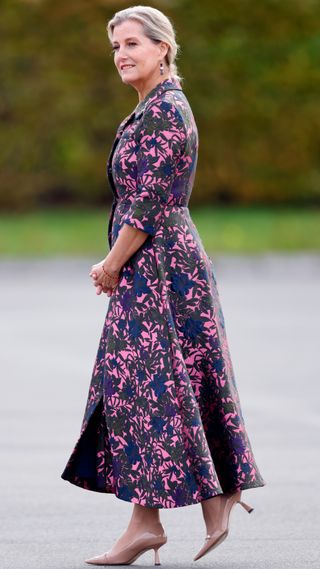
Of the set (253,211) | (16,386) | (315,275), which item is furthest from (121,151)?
(253,211)

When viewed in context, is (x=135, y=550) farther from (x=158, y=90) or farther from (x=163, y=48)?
(x=163, y=48)

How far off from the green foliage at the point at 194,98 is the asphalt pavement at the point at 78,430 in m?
18.2

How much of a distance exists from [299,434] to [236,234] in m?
18.4

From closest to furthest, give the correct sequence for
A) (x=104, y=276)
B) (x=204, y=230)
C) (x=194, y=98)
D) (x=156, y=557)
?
(x=104, y=276), (x=156, y=557), (x=204, y=230), (x=194, y=98)

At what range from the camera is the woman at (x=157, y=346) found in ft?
16.9

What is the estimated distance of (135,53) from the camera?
206 inches

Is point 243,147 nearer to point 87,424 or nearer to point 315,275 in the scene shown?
point 315,275

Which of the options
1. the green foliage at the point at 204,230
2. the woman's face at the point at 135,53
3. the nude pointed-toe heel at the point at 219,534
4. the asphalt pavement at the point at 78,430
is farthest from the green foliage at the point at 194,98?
the nude pointed-toe heel at the point at 219,534

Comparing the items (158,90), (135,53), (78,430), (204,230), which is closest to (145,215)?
(158,90)

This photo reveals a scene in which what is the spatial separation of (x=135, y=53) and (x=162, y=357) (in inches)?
39.5

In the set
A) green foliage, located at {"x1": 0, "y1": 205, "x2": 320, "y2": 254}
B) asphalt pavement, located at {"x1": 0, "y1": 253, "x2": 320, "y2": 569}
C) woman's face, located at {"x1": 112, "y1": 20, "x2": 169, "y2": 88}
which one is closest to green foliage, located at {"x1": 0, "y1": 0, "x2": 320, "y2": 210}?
green foliage, located at {"x1": 0, "y1": 205, "x2": 320, "y2": 254}

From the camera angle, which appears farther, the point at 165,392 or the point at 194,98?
the point at 194,98

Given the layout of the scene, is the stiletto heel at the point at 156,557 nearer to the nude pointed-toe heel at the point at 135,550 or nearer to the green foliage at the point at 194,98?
the nude pointed-toe heel at the point at 135,550

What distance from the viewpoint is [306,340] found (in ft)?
41.3
